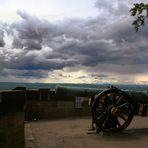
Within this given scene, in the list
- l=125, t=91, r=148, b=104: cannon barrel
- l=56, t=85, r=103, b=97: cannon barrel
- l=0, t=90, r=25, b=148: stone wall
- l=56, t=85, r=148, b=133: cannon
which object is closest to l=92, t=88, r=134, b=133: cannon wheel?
l=56, t=85, r=148, b=133: cannon

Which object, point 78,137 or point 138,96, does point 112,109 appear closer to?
point 78,137

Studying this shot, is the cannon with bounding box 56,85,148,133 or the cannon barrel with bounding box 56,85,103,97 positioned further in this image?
the cannon barrel with bounding box 56,85,103,97

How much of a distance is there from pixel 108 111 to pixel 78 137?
1.26 metres

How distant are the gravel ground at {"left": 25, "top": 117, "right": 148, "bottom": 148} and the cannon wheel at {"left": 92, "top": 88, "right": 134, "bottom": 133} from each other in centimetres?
26

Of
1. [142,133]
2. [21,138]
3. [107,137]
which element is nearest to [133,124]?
[142,133]

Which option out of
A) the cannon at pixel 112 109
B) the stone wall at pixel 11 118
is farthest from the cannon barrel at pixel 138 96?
the stone wall at pixel 11 118

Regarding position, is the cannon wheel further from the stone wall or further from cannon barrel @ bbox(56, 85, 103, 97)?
the stone wall

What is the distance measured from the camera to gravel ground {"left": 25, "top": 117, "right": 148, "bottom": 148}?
32.5 feet

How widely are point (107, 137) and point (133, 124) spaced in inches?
114

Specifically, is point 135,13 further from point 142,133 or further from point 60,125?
point 60,125

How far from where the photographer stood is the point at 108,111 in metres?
11.4

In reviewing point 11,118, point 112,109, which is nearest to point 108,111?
point 112,109

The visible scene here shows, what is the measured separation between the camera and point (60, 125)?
44.1 feet

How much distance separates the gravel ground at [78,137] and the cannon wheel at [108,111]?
261 mm
